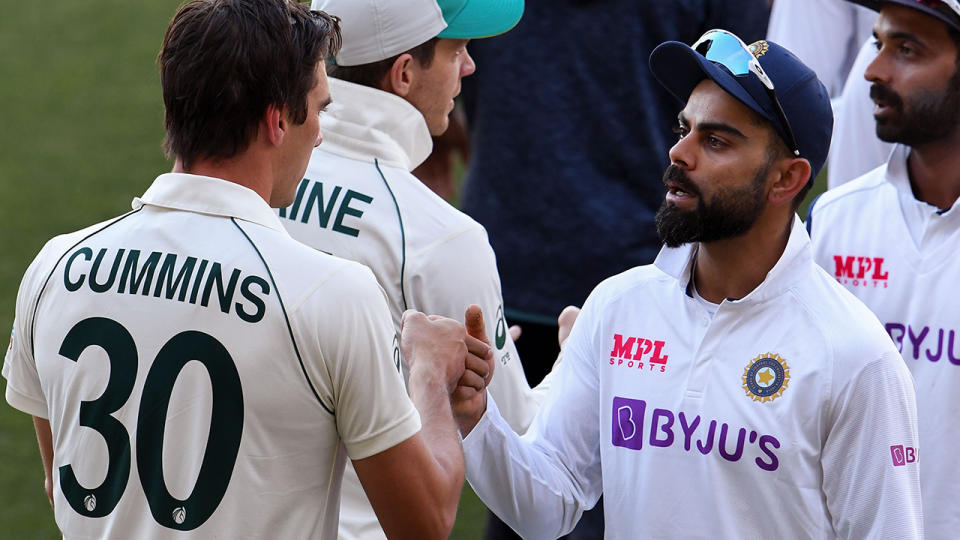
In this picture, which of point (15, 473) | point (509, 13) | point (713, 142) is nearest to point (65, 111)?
point (15, 473)

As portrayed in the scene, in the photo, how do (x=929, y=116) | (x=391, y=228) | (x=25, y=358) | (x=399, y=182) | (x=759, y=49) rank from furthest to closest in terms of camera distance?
1. (x=929, y=116)
2. (x=399, y=182)
3. (x=391, y=228)
4. (x=759, y=49)
5. (x=25, y=358)

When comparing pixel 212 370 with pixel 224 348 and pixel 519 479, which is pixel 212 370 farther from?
pixel 519 479

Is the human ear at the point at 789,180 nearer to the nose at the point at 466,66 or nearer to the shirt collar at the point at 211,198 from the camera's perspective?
the nose at the point at 466,66

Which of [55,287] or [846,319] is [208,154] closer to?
[55,287]

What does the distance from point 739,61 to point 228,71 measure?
105 centimetres

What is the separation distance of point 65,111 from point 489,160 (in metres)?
7.48

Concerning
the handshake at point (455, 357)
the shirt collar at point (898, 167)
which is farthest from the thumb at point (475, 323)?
the shirt collar at point (898, 167)

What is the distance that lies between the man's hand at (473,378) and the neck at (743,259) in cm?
48

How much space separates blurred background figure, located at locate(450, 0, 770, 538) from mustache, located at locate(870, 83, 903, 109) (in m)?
0.60

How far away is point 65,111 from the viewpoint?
10.7 metres

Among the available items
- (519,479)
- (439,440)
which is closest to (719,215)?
(519,479)

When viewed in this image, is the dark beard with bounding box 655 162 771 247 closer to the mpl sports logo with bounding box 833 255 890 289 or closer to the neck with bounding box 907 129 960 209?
the mpl sports logo with bounding box 833 255 890 289

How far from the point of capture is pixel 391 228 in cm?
284

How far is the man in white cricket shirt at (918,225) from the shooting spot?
9.84 ft
